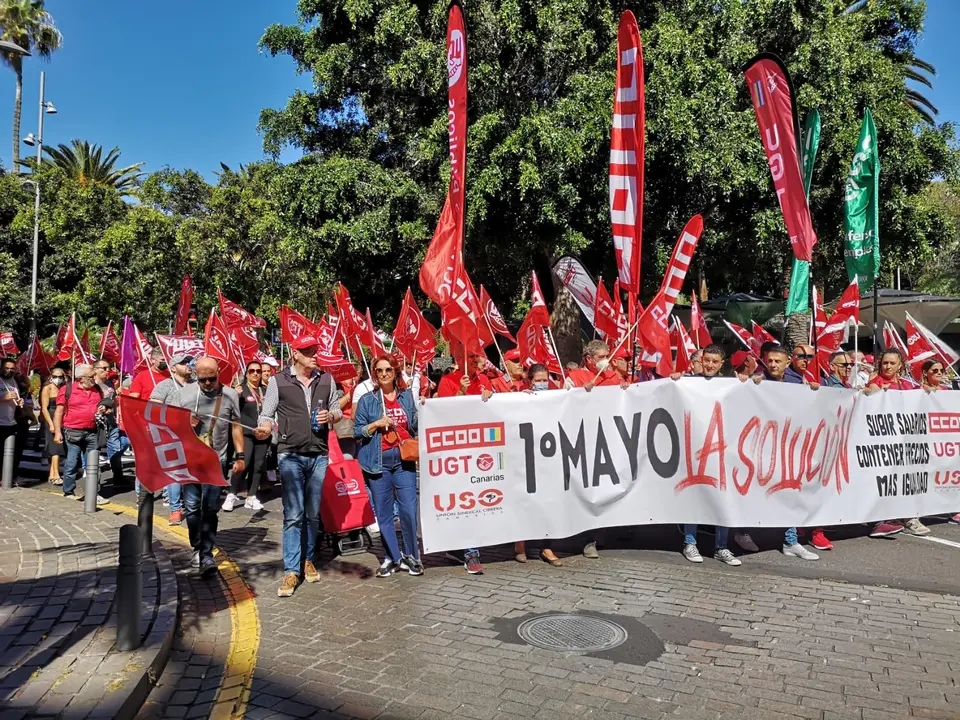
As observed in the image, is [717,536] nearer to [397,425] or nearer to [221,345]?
[397,425]

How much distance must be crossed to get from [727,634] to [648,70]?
11.3 m

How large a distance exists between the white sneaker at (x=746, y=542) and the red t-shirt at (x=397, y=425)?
11.0 feet

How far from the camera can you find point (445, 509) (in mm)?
6656

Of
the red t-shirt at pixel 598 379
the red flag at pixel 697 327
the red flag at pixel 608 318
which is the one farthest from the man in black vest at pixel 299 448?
the red flag at pixel 697 327

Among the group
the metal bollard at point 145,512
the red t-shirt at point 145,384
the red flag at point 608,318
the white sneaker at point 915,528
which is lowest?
the white sneaker at point 915,528

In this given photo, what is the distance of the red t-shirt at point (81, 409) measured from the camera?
Result: 33.6 ft

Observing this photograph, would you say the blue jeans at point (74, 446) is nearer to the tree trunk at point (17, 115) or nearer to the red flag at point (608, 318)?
the red flag at point (608, 318)

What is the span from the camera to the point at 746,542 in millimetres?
7590

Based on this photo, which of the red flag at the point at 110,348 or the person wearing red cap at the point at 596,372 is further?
the red flag at the point at 110,348

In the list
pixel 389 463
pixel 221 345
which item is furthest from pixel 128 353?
pixel 389 463

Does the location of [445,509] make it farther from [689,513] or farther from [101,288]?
[101,288]

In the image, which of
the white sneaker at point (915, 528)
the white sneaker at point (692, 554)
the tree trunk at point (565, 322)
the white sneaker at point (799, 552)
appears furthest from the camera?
the tree trunk at point (565, 322)

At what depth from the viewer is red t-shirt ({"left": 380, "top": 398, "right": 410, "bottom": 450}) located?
6.67 meters

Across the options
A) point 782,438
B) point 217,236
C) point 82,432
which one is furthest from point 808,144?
point 217,236
